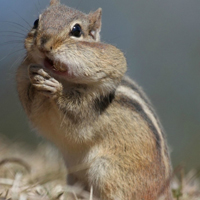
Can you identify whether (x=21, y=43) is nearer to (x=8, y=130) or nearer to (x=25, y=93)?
(x=25, y=93)

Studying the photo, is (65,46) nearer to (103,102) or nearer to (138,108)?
(103,102)

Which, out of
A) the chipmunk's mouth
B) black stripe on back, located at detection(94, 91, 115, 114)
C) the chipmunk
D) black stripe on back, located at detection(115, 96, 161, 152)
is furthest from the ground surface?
the chipmunk's mouth

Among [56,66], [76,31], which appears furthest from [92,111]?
[76,31]

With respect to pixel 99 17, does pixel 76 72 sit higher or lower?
lower

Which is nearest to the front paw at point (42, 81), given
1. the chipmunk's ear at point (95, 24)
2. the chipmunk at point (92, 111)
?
the chipmunk at point (92, 111)

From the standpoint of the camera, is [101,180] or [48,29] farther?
[101,180]

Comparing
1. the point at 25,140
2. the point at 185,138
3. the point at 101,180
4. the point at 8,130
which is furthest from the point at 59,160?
the point at 185,138

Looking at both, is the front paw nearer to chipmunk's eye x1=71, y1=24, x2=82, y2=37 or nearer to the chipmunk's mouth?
the chipmunk's mouth
